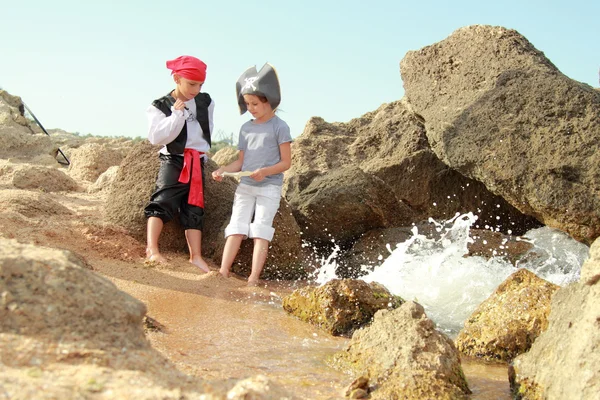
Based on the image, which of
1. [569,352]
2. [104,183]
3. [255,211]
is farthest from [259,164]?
[104,183]

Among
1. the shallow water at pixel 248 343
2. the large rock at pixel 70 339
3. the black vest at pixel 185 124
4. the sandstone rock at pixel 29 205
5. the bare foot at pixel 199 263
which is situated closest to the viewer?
the large rock at pixel 70 339

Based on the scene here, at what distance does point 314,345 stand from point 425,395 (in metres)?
1.03

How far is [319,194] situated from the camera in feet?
Result: 22.3

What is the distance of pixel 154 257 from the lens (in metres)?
5.64

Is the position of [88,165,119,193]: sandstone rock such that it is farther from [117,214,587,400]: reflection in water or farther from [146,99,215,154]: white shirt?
[117,214,587,400]: reflection in water

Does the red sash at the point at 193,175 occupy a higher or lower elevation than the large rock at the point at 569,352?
higher

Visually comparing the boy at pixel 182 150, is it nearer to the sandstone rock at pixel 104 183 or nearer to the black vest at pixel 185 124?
the black vest at pixel 185 124

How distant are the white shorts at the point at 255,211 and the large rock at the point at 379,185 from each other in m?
1.10

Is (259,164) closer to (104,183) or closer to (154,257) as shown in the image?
(154,257)

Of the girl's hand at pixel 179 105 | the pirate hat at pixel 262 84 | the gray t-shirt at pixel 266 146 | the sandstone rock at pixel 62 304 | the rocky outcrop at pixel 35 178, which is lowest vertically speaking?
the sandstone rock at pixel 62 304

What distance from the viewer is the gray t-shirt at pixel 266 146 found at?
571 centimetres

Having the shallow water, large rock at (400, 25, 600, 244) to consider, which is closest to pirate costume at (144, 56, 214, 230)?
the shallow water

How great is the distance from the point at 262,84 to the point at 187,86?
0.64m

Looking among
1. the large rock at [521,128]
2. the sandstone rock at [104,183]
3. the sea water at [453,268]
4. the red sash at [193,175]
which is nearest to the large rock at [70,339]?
the sea water at [453,268]
